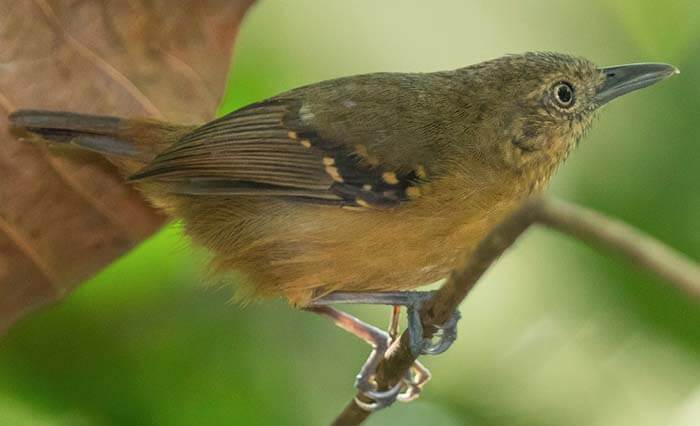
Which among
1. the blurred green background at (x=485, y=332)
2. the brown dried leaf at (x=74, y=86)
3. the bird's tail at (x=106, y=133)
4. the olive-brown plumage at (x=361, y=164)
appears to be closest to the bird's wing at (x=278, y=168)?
the olive-brown plumage at (x=361, y=164)

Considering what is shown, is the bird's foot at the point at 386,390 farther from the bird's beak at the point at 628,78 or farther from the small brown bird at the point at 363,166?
the bird's beak at the point at 628,78

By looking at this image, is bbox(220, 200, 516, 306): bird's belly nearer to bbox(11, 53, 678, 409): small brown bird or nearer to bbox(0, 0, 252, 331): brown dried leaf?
bbox(11, 53, 678, 409): small brown bird

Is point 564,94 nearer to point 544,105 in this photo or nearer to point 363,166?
point 544,105

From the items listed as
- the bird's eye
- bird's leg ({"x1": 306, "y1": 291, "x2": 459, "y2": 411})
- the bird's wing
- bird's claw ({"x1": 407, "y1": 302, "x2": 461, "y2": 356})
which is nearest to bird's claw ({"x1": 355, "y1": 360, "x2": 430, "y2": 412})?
bird's leg ({"x1": 306, "y1": 291, "x2": 459, "y2": 411})

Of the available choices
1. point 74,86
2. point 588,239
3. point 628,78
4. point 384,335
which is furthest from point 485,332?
point 588,239

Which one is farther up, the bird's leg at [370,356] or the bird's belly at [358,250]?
the bird's belly at [358,250]
